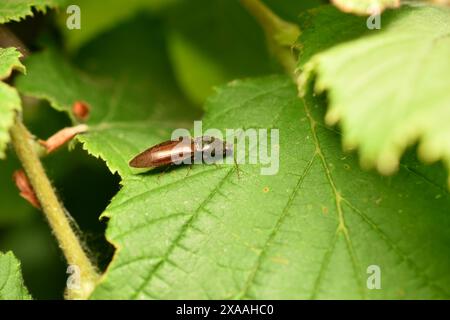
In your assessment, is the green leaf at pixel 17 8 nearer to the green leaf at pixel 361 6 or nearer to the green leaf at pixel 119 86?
the green leaf at pixel 119 86

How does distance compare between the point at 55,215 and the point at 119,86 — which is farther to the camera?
the point at 119,86

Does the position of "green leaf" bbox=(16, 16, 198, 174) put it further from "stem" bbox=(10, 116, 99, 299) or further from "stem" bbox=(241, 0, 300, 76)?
"stem" bbox=(241, 0, 300, 76)

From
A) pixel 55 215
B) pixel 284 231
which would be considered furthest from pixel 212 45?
pixel 284 231

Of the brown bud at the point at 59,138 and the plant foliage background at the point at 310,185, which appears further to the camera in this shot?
the brown bud at the point at 59,138

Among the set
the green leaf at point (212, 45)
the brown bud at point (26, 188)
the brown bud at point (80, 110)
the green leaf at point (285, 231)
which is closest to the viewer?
the green leaf at point (285, 231)

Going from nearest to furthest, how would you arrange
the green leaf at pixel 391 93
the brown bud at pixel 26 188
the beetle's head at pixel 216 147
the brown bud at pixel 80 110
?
1. the green leaf at pixel 391 93
2. the beetle's head at pixel 216 147
3. the brown bud at pixel 26 188
4. the brown bud at pixel 80 110

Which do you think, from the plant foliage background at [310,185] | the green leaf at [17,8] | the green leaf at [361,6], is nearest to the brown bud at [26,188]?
the plant foliage background at [310,185]

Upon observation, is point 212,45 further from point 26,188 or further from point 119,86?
point 26,188

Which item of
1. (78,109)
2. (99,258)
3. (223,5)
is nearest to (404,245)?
(99,258)
